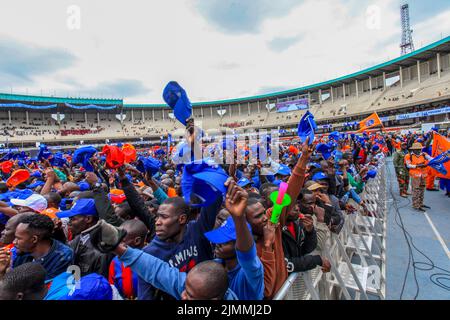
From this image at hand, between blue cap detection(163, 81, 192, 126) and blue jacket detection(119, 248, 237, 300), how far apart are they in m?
0.78

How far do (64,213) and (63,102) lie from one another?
45750mm

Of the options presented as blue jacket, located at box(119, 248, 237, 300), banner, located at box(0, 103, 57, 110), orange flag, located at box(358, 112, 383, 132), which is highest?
banner, located at box(0, 103, 57, 110)

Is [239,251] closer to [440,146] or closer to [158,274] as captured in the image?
[158,274]

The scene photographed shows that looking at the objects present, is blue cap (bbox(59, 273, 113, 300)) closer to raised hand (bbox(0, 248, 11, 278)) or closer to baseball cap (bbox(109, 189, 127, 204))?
raised hand (bbox(0, 248, 11, 278))

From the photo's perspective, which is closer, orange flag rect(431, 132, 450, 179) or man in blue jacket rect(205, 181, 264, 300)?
man in blue jacket rect(205, 181, 264, 300)

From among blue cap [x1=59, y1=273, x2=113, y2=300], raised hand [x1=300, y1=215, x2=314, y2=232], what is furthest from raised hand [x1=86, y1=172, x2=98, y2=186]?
raised hand [x1=300, y1=215, x2=314, y2=232]

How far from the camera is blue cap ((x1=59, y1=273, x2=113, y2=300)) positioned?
4.15 ft

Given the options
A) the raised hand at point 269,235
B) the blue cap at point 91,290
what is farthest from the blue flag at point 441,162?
the blue cap at point 91,290

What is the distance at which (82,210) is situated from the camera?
7.52 feet

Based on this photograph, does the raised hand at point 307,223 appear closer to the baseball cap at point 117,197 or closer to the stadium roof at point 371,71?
the baseball cap at point 117,197

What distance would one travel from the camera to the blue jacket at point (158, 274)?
4.05 ft

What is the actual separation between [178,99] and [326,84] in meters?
43.8
